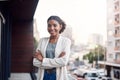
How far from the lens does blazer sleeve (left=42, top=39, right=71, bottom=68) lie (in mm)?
1372

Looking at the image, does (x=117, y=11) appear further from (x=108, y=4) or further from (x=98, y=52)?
(x=98, y=52)

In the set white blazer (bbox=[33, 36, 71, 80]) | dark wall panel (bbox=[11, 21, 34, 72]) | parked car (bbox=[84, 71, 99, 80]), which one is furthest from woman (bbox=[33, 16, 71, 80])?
parked car (bbox=[84, 71, 99, 80])

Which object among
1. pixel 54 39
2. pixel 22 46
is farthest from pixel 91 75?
A: pixel 54 39

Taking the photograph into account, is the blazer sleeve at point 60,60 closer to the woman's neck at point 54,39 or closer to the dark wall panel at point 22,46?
the woman's neck at point 54,39

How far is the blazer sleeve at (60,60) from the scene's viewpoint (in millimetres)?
1372

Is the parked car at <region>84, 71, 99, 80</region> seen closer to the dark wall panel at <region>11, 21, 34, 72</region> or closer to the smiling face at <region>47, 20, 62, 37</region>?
the dark wall panel at <region>11, 21, 34, 72</region>

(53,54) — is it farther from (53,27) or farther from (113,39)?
(113,39)

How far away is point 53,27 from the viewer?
1.39 meters

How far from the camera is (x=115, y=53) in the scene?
663 inches

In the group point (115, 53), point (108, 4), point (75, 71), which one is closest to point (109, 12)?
point (108, 4)

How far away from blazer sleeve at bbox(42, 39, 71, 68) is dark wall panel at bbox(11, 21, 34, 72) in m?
6.59

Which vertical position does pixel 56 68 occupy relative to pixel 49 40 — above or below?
below

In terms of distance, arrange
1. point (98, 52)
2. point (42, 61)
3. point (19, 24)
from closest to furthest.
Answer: point (42, 61) < point (19, 24) < point (98, 52)

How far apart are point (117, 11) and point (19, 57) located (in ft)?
30.9
